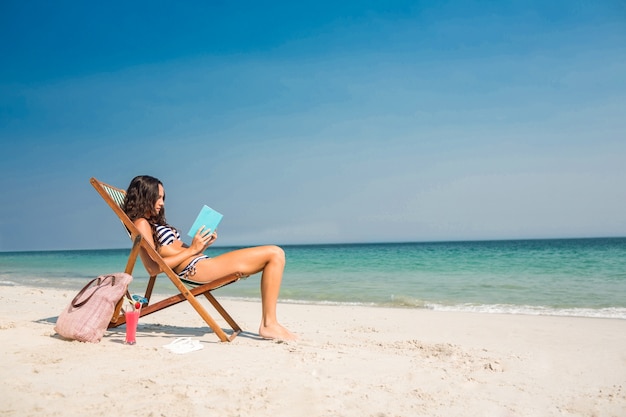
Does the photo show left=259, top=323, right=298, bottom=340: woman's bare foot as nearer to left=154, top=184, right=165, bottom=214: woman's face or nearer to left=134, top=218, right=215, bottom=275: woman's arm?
left=134, top=218, right=215, bottom=275: woman's arm

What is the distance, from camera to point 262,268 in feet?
13.3

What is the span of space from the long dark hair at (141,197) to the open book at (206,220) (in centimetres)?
36

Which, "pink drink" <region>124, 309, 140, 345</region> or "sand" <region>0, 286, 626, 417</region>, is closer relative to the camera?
"sand" <region>0, 286, 626, 417</region>

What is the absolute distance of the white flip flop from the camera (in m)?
3.57

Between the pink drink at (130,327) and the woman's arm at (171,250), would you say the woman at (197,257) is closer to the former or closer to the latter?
the woman's arm at (171,250)

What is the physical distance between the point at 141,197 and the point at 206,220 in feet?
1.88

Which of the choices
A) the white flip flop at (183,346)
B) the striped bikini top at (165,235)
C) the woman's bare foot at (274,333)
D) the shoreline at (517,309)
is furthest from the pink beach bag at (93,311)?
the shoreline at (517,309)

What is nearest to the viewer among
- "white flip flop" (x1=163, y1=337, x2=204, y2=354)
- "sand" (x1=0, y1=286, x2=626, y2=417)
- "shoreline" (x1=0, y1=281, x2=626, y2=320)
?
"sand" (x1=0, y1=286, x2=626, y2=417)

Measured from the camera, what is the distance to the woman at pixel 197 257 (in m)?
4.00

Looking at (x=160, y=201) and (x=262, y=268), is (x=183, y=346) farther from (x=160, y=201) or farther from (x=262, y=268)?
(x=160, y=201)

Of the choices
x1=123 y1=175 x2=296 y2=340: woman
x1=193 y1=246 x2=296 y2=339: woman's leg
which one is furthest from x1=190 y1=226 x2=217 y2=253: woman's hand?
x1=193 y1=246 x2=296 y2=339: woman's leg

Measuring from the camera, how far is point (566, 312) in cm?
700

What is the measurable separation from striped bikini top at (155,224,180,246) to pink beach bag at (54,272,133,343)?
392 mm

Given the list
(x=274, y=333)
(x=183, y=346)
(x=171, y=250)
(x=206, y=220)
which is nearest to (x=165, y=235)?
(x=171, y=250)
